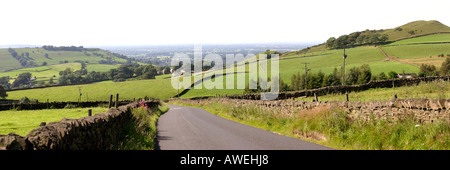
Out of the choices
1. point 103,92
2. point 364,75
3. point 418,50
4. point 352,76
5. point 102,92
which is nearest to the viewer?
point 364,75

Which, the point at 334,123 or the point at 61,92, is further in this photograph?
the point at 61,92

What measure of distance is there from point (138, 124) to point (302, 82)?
4030 inches

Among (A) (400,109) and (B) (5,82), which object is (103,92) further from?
(A) (400,109)

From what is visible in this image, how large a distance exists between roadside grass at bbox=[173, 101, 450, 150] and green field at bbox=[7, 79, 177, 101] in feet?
332

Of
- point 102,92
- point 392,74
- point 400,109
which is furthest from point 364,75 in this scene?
point 400,109

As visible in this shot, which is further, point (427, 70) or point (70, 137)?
point (427, 70)

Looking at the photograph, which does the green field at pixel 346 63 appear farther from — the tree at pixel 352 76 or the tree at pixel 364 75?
the tree at pixel 352 76

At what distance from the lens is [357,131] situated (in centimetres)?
1207

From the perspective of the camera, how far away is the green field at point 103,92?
110 meters

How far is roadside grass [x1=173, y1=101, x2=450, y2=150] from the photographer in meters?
9.76

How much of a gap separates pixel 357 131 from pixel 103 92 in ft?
398
